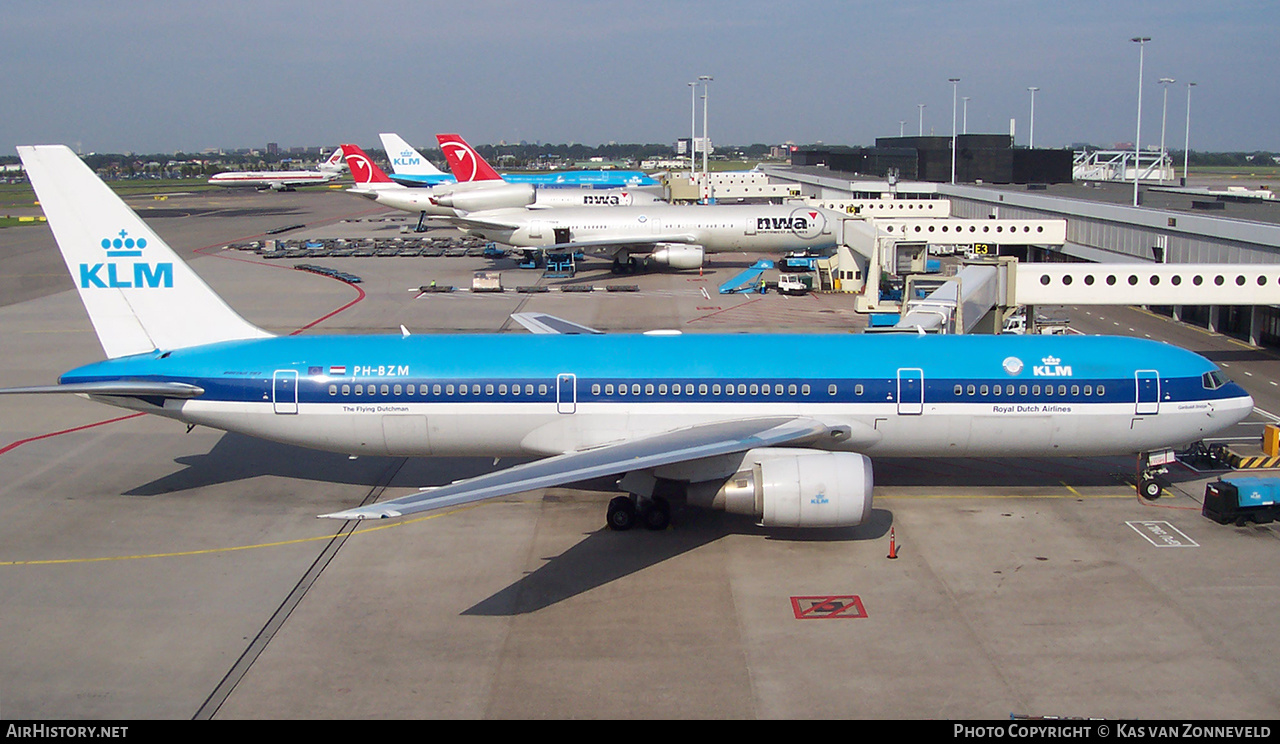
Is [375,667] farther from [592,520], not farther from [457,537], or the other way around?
[592,520]

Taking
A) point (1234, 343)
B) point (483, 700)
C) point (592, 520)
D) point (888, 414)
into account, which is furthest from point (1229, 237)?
point (483, 700)

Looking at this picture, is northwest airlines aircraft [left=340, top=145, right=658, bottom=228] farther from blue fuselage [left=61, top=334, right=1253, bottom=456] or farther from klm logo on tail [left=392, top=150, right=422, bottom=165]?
blue fuselage [left=61, top=334, right=1253, bottom=456]

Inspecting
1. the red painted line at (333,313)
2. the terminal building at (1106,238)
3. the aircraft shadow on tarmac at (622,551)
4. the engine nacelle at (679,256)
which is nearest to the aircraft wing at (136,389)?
the aircraft shadow on tarmac at (622,551)

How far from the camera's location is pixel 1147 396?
876 inches

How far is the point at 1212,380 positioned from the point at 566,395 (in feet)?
50.9

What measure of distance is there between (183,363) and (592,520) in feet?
34.8

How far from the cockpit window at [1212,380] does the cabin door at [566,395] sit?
15.0 meters

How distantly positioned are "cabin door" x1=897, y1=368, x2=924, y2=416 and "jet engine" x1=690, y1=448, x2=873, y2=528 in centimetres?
281

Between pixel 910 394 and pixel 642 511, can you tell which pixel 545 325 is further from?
pixel 910 394

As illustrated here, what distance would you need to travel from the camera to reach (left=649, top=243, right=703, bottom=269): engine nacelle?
64.7 meters

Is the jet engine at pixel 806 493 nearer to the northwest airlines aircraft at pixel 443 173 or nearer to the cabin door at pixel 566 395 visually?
the cabin door at pixel 566 395

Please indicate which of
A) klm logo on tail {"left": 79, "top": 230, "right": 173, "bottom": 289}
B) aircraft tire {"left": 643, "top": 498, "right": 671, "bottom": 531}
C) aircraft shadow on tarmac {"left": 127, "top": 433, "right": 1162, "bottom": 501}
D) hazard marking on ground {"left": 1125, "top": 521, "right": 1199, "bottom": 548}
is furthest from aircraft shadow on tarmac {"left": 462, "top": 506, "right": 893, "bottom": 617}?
klm logo on tail {"left": 79, "top": 230, "right": 173, "bottom": 289}

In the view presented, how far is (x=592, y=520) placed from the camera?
2191 centimetres
